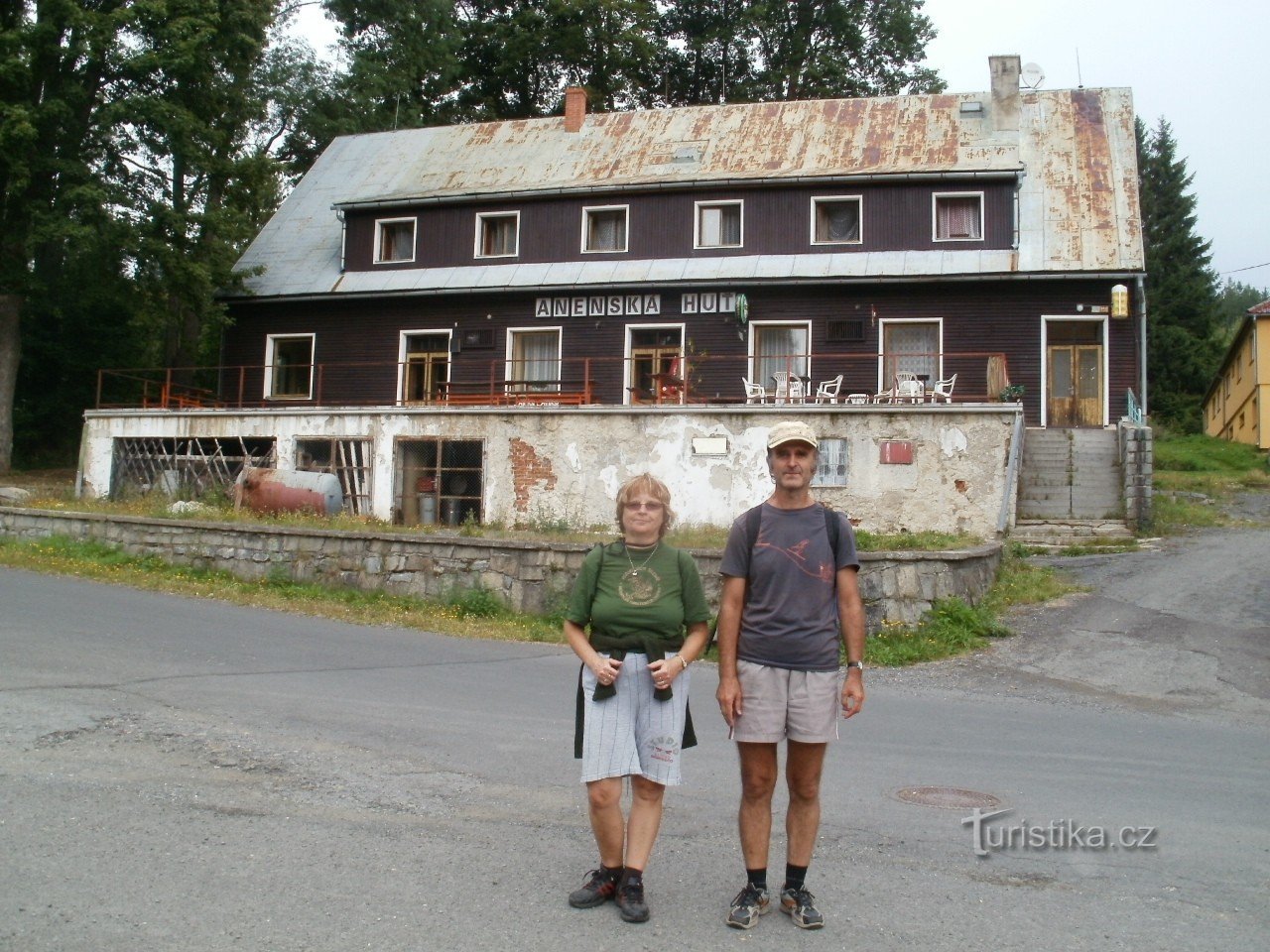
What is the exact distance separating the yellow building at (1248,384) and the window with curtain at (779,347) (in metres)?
19.6

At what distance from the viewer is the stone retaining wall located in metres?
14.6

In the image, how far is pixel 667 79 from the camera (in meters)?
46.3

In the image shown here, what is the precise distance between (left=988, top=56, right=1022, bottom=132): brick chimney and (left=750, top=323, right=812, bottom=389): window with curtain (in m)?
7.50

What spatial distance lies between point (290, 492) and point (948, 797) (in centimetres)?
1877

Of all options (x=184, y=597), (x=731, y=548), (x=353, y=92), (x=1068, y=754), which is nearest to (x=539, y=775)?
(x=731, y=548)

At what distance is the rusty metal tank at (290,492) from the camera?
2345 centimetres

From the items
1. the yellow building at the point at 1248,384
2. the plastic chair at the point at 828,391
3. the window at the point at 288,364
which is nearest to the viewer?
the plastic chair at the point at 828,391

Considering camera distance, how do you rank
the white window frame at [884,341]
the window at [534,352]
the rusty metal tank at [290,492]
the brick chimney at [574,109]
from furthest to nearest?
the brick chimney at [574,109]
the window at [534,352]
the white window frame at [884,341]
the rusty metal tank at [290,492]

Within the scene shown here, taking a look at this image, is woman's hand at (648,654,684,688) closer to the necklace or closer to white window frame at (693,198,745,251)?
the necklace

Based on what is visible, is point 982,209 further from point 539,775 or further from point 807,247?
point 539,775

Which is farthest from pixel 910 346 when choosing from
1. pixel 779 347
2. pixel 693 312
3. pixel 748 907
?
pixel 748 907

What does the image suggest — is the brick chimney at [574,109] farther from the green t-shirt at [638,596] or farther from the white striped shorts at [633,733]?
the white striped shorts at [633,733]

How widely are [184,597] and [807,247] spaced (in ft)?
54.7

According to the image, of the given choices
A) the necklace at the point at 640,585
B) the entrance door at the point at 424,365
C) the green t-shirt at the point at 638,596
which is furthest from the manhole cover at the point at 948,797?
the entrance door at the point at 424,365
